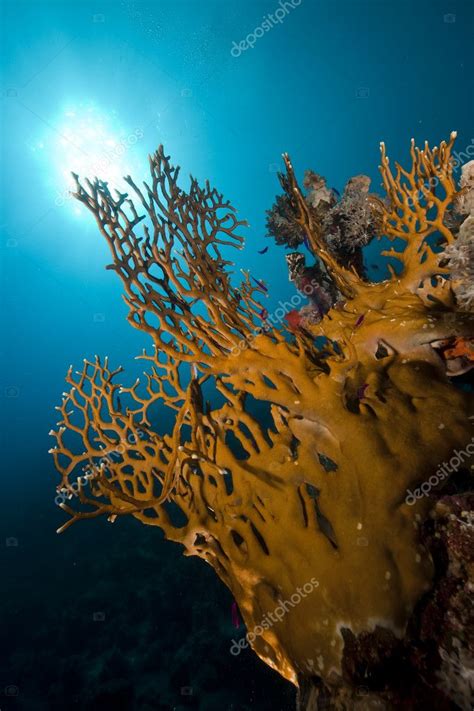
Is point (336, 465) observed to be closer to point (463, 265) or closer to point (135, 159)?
point (463, 265)

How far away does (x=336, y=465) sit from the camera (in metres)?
2.48

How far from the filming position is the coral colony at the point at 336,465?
1.85 meters

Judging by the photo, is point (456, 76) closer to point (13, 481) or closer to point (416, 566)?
point (416, 566)

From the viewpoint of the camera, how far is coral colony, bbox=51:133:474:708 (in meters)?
1.85

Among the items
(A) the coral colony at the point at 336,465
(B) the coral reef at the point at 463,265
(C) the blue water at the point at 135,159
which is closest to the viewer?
(A) the coral colony at the point at 336,465

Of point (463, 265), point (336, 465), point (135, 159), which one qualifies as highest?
point (135, 159)

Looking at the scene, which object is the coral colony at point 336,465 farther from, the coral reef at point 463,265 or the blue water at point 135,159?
the blue water at point 135,159

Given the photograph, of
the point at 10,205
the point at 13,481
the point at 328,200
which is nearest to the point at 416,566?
the point at 328,200

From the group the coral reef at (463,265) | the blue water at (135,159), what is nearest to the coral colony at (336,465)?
the coral reef at (463,265)

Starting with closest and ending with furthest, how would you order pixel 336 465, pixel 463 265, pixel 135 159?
pixel 336 465
pixel 463 265
pixel 135 159

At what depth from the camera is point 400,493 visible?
2045 millimetres

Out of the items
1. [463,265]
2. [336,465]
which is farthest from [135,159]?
[336,465]

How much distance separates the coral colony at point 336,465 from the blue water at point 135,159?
326 inches

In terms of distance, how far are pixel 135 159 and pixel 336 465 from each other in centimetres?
6951
